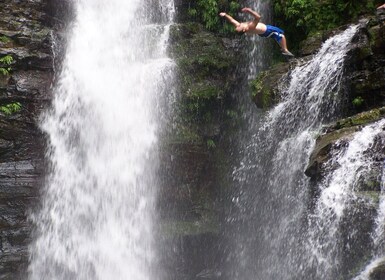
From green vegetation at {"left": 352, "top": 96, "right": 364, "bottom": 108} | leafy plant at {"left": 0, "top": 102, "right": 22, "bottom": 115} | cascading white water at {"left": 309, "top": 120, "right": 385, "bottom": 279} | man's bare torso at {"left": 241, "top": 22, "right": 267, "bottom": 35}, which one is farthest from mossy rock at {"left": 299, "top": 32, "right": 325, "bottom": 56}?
leafy plant at {"left": 0, "top": 102, "right": 22, "bottom": 115}

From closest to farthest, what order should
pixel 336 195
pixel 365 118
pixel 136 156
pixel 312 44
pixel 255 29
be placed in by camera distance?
pixel 336 195 → pixel 365 118 → pixel 255 29 → pixel 312 44 → pixel 136 156

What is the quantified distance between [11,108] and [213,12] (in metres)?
6.69

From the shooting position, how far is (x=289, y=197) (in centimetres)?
1009

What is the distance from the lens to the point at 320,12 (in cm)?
1268

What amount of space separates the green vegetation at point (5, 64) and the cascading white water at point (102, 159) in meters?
1.44

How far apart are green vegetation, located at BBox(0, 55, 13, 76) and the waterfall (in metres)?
6.67

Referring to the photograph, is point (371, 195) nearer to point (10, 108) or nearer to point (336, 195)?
point (336, 195)

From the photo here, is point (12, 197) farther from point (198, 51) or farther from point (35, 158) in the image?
point (198, 51)

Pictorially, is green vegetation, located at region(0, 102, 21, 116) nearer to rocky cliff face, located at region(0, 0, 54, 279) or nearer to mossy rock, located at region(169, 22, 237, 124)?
rocky cliff face, located at region(0, 0, 54, 279)

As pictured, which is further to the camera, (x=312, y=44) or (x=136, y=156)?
(x=136, y=156)

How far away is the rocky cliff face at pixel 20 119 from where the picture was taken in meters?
11.3

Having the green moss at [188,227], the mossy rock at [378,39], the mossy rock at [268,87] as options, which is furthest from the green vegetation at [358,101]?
the green moss at [188,227]

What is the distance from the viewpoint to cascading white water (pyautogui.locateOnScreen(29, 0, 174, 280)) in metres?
11.7

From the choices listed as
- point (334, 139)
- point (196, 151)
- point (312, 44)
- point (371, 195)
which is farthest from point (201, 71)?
point (371, 195)
